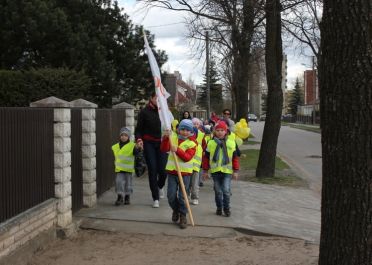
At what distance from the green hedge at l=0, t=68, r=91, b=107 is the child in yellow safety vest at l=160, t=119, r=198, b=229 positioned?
7.08 metres

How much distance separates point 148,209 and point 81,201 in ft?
3.54

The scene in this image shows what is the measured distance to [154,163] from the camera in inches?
346

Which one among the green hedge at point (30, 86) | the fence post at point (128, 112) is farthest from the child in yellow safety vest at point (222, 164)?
the green hedge at point (30, 86)

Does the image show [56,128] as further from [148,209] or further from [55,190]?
[148,209]

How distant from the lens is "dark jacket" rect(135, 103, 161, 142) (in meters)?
8.81

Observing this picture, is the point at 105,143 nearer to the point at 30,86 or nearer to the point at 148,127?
the point at 148,127

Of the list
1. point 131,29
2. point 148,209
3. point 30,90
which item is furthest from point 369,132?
point 131,29

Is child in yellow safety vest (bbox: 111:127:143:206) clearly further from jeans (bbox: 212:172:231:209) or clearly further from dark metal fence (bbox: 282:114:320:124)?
dark metal fence (bbox: 282:114:320:124)

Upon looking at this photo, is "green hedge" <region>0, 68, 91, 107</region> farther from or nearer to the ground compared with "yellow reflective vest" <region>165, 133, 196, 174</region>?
farther from the ground

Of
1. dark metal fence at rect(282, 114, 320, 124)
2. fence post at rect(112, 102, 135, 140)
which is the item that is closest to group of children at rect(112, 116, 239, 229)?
fence post at rect(112, 102, 135, 140)

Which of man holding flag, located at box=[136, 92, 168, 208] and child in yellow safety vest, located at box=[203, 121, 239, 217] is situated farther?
man holding flag, located at box=[136, 92, 168, 208]

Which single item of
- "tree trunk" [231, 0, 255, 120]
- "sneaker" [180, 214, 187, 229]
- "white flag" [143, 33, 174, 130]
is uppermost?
"tree trunk" [231, 0, 255, 120]

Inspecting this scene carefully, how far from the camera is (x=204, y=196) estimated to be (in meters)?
10.3

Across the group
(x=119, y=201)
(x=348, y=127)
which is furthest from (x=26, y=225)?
(x=348, y=127)
